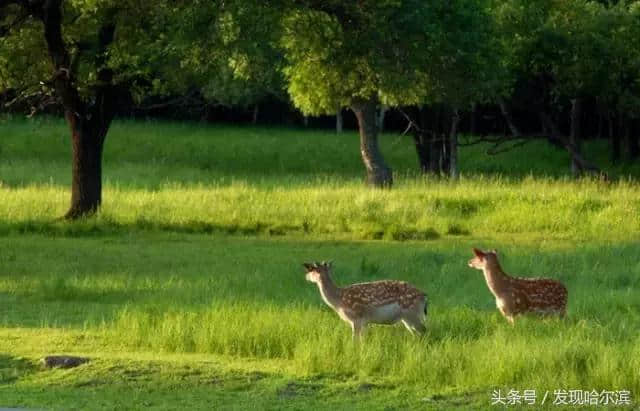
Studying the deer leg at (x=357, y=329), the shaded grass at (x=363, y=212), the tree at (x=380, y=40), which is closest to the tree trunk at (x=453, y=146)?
the shaded grass at (x=363, y=212)

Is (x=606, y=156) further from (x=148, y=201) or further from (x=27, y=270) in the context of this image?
(x=27, y=270)

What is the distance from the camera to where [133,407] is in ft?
36.8

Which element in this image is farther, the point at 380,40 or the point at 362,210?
the point at 362,210

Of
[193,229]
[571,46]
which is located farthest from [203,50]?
[571,46]

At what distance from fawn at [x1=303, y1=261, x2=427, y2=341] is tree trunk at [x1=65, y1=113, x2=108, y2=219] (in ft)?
50.9

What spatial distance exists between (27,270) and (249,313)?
7294mm

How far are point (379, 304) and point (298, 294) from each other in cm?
432

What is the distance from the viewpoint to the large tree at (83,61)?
84.5ft

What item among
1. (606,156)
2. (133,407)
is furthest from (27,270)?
(606,156)

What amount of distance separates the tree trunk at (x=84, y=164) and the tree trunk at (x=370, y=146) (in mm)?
11835

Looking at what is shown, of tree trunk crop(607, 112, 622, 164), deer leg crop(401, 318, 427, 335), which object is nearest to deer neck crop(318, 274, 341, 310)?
deer leg crop(401, 318, 427, 335)

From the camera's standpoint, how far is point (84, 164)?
28.4 metres

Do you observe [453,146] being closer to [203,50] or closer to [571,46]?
[571,46]

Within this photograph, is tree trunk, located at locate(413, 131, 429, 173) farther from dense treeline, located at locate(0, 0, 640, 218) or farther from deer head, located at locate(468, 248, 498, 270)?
deer head, located at locate(468, 248, 498, 270)
